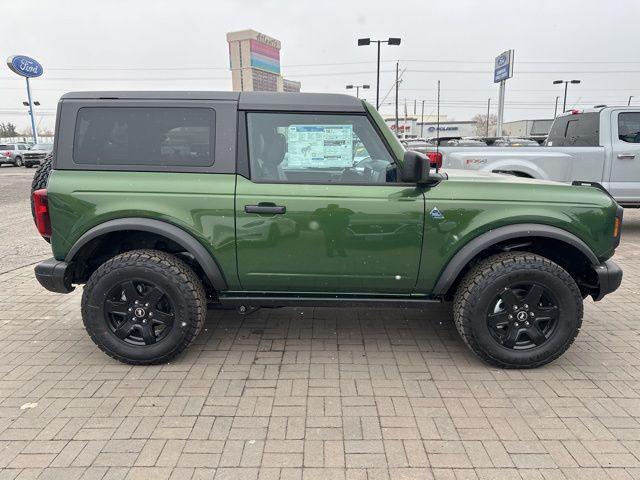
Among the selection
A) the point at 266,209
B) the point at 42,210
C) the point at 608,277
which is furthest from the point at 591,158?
the point at 42,210

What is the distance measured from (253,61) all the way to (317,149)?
123ft

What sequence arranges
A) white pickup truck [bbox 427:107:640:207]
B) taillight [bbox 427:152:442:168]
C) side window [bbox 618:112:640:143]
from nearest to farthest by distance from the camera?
taillight [bbox 427:152:442:168] → white pickup truck [bbox 427:107:640:207] → side window [bbox 618:112:640:143]

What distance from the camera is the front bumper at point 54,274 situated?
316 cm

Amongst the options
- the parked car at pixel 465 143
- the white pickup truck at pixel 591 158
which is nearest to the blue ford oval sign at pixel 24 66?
the parked car at pixel 465 143

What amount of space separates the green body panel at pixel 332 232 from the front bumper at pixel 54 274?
1.25 metres

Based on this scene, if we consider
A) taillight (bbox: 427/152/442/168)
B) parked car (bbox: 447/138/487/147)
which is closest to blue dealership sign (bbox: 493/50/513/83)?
parked car (bbox: 447/138/487/147)

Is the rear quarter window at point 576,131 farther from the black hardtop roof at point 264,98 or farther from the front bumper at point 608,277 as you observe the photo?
the black hardtop roof at point 264,98

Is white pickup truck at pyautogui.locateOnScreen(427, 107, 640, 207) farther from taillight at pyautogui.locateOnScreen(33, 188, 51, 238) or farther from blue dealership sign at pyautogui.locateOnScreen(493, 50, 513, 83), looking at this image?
blue dealership sign at pyautogui.locateOnScreen(493, 50, 513, 83)

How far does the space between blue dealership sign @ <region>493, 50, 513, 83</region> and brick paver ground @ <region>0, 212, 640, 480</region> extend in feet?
82.1

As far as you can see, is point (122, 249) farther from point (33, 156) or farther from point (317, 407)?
point (33, 156)

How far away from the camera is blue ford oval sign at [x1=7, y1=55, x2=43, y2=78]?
31.6 metres

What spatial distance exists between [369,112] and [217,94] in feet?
3.62

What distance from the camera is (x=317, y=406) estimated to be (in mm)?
2814

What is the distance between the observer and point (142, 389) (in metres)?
3.02
